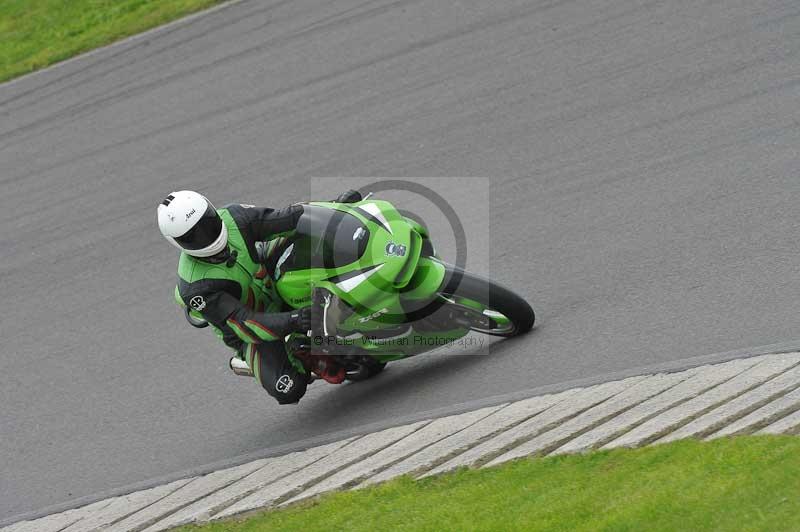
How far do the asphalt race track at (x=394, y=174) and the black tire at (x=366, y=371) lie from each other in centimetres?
9

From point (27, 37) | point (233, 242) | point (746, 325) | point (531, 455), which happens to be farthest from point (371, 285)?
point (27, 37)

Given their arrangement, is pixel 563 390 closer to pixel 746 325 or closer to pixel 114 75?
pixel 746 325

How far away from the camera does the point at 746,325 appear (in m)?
6.80

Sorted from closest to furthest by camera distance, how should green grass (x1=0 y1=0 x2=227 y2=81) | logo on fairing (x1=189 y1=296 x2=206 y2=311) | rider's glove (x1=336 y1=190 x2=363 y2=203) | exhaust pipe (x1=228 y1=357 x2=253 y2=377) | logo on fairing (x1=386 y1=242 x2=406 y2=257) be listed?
logo on fairing (x1=386 y1=242 x2=406 y2=257), logo on fairing (x1=189 y1=296 x2=206 y2=311), rider's glove (x1=336 y1=190 x2=363 y2=203), exhaust pipe (x1=228 y1=357 x2=253 y2=377), green grass (x1=0 y1=0 x2=227 y2=81)

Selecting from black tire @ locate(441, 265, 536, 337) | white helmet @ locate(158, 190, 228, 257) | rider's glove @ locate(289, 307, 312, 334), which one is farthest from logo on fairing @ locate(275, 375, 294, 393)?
black tire @ locate(441, 265, 536, 337)

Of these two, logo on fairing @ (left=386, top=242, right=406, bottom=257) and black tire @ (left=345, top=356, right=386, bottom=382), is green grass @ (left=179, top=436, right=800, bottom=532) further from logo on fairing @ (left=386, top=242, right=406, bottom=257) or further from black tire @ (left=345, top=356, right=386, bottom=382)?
black tire @ (left=345, top=356, right=386, bottom=382)

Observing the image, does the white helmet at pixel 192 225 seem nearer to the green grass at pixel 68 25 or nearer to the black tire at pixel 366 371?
the black tire at pixel 366 371

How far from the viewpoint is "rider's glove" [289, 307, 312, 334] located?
673 centimetres

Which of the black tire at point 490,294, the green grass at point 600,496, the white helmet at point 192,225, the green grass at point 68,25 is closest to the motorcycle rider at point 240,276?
the white helmet at point 192,225

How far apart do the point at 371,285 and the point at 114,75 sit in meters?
8.79

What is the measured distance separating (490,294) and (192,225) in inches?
77.7

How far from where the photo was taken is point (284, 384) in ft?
24.0

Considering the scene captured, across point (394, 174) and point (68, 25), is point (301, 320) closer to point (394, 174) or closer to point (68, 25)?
point (394, 174)

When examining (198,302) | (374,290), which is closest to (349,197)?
(374,290)
